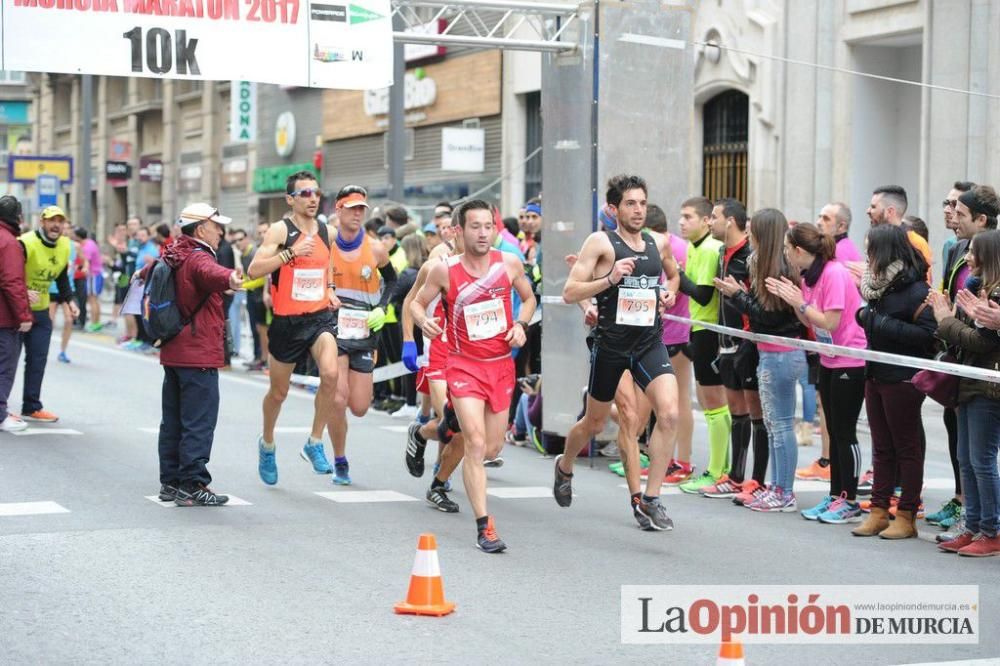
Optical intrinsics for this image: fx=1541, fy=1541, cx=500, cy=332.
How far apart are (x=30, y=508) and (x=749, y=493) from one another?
4448 millimetres

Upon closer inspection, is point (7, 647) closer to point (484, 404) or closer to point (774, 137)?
point (484, 404)

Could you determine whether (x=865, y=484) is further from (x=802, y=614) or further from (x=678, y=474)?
(x=802, y=614)

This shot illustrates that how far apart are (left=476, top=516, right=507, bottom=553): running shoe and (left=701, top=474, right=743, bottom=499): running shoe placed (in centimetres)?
251

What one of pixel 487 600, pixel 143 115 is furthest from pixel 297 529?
pixel 143 115

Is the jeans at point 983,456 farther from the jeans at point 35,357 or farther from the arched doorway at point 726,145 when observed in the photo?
the arched doorway at point 726,145

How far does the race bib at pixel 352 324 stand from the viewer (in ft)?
34.8

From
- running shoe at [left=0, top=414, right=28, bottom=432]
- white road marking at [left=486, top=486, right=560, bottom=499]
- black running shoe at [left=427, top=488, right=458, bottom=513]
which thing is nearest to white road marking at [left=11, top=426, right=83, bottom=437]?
running shoe at [left=0, top=414, right=28, bottom=432]

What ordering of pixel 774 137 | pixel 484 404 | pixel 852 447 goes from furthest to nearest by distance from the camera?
pixel 774 137 → pixel 852 447 → pixel 484 404

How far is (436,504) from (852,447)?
254 centimetres

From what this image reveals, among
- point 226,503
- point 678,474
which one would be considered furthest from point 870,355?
point 226,503

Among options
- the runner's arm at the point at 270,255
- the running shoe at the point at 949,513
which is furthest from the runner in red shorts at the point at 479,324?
the running shoe at the point at 949,513

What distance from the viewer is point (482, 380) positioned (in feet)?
27.9

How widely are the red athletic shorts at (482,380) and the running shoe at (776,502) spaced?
199cm

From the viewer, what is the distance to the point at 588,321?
9117 millimetres
